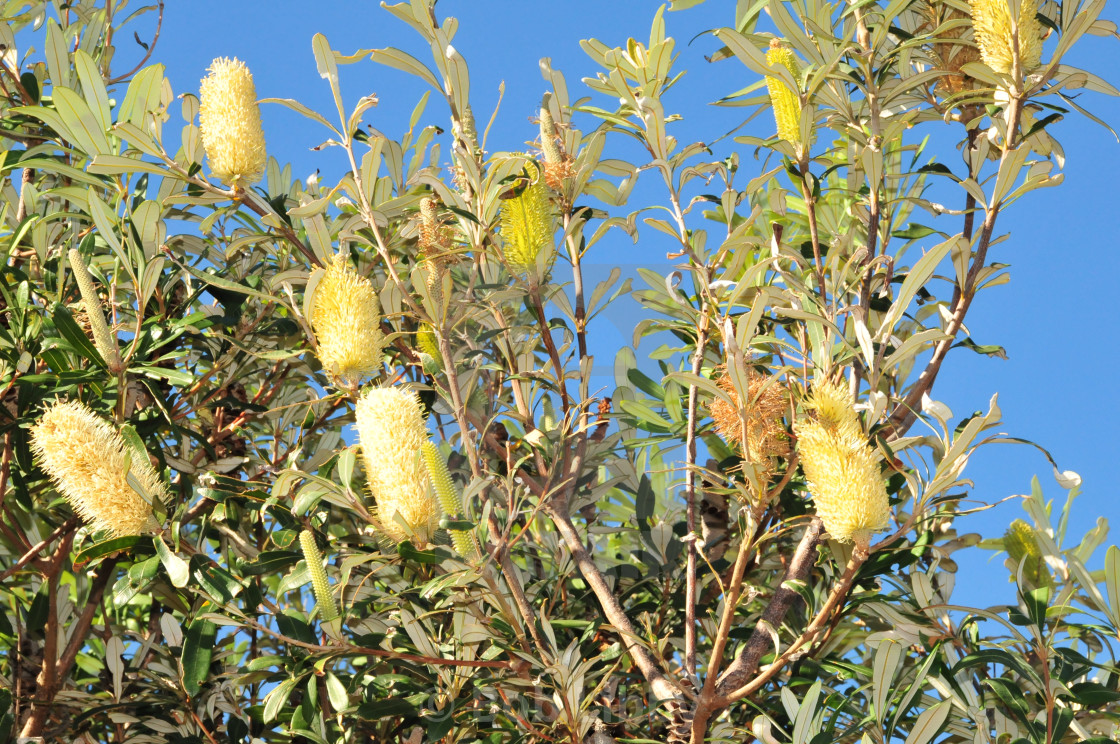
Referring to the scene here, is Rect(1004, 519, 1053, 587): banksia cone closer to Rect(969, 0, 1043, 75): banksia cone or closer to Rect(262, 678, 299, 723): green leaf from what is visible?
Rect(969, 0, 1043, 75): banksia cone

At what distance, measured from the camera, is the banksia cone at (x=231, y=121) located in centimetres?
133

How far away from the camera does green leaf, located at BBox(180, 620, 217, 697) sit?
1.39 meters

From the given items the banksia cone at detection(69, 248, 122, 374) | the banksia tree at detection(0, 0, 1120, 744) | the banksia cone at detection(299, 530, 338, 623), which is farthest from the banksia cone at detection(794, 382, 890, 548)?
the banksia cone at detection(69, 248, 122, 374)

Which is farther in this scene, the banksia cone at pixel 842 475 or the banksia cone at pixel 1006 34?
the banksia cone at pixel 1006 34

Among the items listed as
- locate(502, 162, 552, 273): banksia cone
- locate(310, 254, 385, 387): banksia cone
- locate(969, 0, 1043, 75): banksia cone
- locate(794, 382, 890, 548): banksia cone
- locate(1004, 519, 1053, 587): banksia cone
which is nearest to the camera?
locate(794, 382, 890, 548): banksia cone

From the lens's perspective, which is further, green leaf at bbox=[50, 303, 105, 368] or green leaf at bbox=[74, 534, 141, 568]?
green leaf at bbox=[50, 303, 105, 368]

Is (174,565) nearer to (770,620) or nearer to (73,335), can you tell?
(73,335)

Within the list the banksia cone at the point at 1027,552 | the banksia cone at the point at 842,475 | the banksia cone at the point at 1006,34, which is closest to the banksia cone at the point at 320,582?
the banksia cone at the point at 842,475

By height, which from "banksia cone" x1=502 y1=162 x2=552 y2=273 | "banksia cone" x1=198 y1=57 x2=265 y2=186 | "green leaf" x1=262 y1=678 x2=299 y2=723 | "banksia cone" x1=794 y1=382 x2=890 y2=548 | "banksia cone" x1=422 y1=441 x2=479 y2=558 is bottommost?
"green leaf" x1=262 y1=678 x2=299 y2=723

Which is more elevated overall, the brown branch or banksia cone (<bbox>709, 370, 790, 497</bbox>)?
banksia cone (<bbox>709, 370, 790, 497</bbox>)

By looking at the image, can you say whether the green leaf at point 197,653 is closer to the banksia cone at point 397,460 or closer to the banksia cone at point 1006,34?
the banksia cone at point 397,460

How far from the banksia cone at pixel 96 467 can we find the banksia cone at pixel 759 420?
0.80 meters

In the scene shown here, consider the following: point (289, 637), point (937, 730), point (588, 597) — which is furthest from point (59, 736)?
point (937, 730)

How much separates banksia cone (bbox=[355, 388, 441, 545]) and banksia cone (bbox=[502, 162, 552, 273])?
1.21 ft
